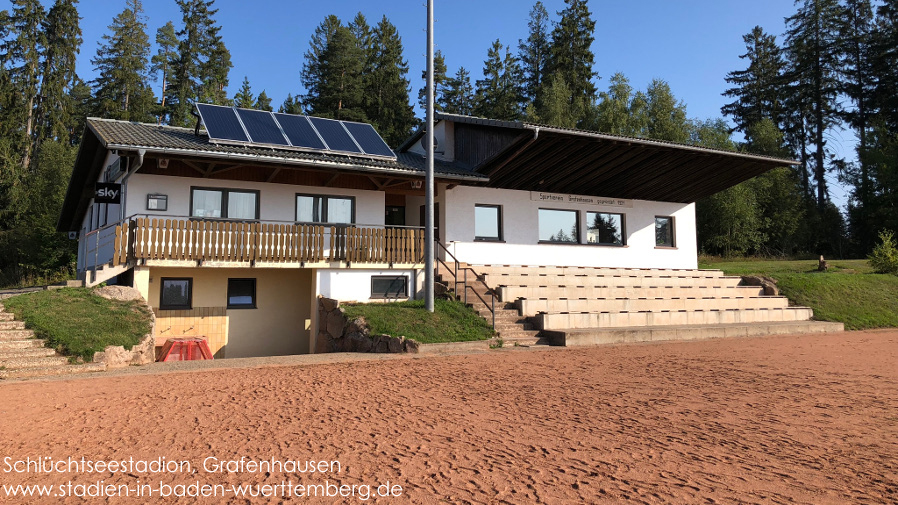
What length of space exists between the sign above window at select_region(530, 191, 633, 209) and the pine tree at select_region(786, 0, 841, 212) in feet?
111

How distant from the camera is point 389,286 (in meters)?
16.8

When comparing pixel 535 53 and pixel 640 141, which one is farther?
pixel 535 53

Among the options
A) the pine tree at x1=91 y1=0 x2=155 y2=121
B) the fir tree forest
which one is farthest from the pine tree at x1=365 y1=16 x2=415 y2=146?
the pine tree at x1=91 y1=0 x2=155 y2=121

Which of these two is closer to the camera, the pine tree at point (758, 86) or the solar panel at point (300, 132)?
the solar panel at point (300, 132)

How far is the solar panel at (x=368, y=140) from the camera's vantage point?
17523mm

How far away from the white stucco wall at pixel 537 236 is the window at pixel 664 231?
20 centimetres

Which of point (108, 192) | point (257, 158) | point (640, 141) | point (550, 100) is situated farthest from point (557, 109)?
point (108, 192)

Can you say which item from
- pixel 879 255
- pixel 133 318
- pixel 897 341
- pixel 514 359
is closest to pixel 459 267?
pixel 514 359

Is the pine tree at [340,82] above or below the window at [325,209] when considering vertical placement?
above

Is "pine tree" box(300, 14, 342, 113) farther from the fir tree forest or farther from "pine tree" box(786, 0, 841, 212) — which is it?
"pine tree" box(786, 0, 841, 212)

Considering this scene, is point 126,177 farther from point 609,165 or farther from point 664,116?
point 664,116

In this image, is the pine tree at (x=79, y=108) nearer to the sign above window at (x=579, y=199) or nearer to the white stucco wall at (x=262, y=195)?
the white stucco wall at (x=262, y=195)

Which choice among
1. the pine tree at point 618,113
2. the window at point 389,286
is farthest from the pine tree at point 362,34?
the window at point 389,286

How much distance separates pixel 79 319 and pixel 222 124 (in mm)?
7413
